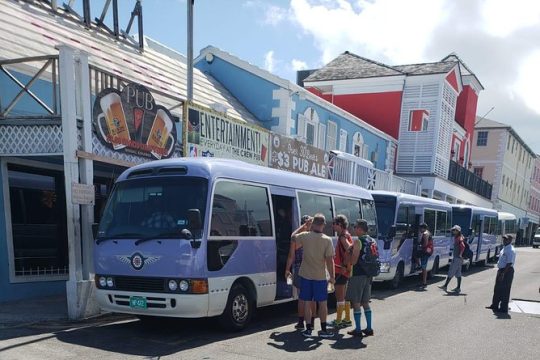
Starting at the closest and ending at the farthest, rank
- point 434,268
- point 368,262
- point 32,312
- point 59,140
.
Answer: point 368,262 < point 59,140 < point 32,312 < point 434,268

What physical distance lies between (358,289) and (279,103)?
1140cm

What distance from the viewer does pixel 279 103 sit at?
17609mm

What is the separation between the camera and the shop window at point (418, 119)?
27125 millimetres

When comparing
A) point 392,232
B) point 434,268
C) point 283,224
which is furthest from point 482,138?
point 283,224

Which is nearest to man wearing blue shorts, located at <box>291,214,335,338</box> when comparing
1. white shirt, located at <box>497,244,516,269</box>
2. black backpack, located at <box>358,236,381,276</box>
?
black backpack, located at <box>358,236,381,276</box>

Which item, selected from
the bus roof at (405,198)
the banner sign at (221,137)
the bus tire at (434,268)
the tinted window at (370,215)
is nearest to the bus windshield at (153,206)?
the banner sign at (221,137)

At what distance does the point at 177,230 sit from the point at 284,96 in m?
11.7

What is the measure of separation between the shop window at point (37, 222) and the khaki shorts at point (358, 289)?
21.3 ft

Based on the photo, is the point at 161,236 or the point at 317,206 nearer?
the point at 161,236

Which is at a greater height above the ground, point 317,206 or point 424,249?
point 317,206

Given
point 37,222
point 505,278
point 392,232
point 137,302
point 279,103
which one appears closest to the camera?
point 137,302

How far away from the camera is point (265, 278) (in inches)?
307

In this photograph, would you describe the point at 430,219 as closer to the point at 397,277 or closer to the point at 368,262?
the point at 397,277

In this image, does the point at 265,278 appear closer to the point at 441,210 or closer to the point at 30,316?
the point at 30,316
